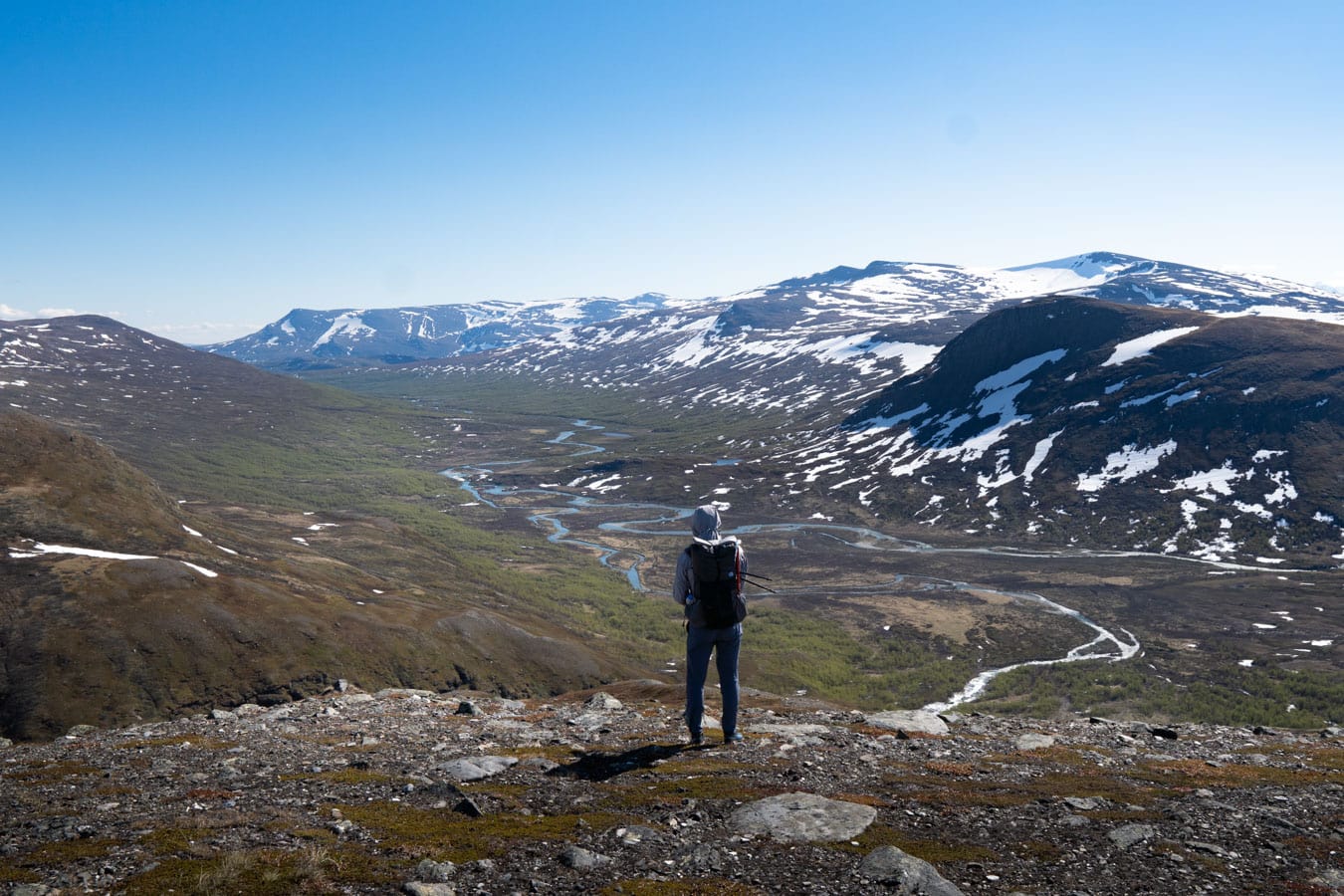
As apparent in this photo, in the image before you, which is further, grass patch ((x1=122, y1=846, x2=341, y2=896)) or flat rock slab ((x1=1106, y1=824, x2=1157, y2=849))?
flat rock slab ((x1=1106, y1=824, x2=1157, y2=849))

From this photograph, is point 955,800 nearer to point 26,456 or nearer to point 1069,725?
point 1069,725

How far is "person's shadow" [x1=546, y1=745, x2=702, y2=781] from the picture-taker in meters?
16.5

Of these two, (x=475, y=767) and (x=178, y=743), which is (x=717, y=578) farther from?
(x=178, y=743)

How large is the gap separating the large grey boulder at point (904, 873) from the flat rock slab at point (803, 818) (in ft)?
3.58

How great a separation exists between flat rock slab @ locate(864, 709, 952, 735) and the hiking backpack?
416 inches

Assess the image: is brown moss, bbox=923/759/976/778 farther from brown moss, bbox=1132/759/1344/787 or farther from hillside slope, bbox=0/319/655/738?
hillside slope, bbox=0/319/655/738

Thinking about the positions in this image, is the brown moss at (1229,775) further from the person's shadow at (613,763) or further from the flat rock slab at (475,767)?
the flat rock slab at (475,767)

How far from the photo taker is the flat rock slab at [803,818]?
→ 12359 mm

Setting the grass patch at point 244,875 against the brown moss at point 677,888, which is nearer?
the grass patch at point 244,875

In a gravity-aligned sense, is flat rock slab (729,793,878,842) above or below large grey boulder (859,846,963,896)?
below

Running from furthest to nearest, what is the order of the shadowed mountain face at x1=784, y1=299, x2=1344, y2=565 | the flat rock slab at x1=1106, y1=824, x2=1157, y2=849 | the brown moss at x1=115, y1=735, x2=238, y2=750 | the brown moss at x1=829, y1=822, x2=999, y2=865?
1. the shadowed mountain face at x1=784, y1=299, x2=1344, y2=565
2. the brown moss at x1=115, y1=735, x2=238, y2=750
3. the flat rock slab at x1=1106, y1=824, x2=1157, y2=849
4. the brown moss at x1=829, y1=822, x2=999, y2=865

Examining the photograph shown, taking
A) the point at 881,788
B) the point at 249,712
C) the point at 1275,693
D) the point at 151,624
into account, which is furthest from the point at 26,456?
the point at 1275,693

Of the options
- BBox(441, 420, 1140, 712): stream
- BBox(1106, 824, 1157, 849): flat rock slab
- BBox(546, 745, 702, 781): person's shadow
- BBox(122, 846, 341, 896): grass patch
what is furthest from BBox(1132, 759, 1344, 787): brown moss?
BBox(441, 420, 1140, 712): stream

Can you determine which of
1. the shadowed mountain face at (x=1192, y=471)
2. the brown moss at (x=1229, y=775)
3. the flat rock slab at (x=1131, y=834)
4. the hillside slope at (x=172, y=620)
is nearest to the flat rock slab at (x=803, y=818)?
the flat rock slab at (x=1131, y=834)
